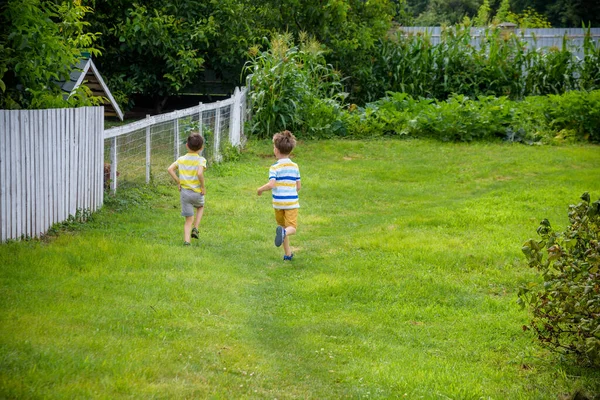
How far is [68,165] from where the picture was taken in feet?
Answer: 32.0

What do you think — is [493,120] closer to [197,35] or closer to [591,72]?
[591,72]

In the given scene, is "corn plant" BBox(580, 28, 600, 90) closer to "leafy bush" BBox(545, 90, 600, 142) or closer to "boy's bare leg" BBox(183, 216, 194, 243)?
"leafy bush" BBox(545, 90, 600, 142)

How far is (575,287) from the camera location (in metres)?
5.79

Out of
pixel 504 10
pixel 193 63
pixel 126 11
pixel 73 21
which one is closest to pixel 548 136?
pixel 193 63

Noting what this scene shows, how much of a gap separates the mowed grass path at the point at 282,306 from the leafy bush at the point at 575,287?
20 cm

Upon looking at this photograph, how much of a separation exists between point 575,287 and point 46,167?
19.5 ft

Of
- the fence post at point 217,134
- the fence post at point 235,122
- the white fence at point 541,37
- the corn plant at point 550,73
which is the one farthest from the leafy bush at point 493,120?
the white fence at point 541,37

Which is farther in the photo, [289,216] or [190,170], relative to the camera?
[190,170]

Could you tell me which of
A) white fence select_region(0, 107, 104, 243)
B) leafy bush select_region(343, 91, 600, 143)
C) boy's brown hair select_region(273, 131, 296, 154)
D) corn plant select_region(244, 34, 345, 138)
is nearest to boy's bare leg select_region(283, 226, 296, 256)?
boy's brown hair select_region(273, 131, 296, 154)

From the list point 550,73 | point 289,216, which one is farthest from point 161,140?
point 550,73

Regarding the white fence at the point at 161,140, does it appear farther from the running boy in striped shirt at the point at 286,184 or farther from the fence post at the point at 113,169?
the running boy in striped shirt at the point at 286,184

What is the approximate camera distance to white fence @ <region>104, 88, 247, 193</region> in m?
12.0

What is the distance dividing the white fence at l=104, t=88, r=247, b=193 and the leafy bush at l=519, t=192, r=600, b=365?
667 centimetres

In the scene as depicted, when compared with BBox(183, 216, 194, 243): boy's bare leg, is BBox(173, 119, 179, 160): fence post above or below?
above
